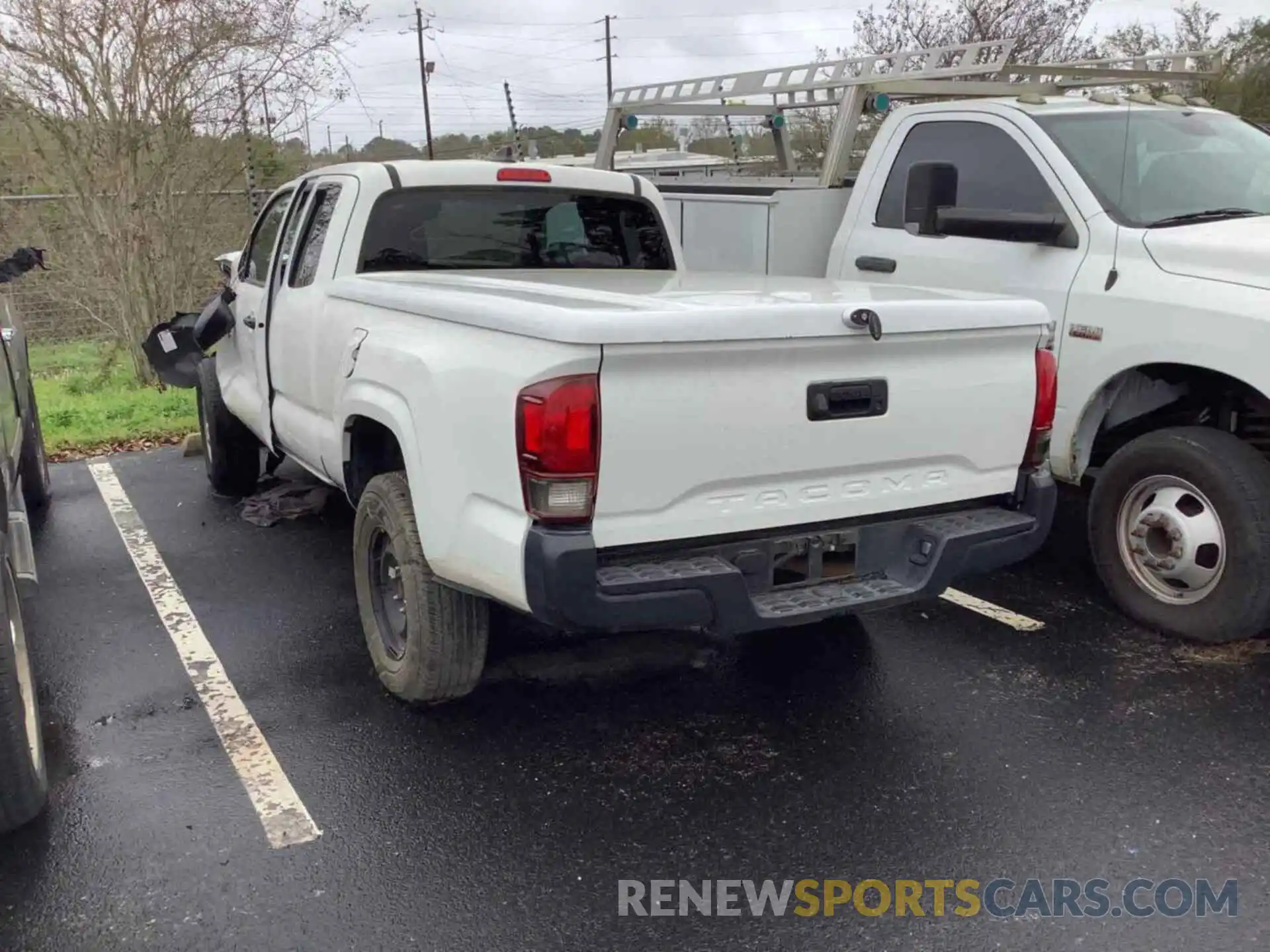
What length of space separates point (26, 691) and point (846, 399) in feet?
8.75

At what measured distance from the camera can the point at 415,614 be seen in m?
3.81

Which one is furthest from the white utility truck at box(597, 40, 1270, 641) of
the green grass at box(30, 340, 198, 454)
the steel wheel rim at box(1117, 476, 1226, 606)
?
the green grass at box(30, 340, 198, 454)

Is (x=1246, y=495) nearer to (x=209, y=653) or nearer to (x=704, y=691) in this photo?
(x=704, y=691)

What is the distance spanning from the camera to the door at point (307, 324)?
478cm

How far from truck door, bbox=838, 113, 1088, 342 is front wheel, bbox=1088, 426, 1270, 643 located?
77cm

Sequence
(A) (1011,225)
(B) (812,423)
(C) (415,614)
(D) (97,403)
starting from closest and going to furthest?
(B) (812,423) → (C) (415,614) → (A) (1011,225) → (D) (97,403)

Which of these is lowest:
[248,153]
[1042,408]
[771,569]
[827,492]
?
[771,569]

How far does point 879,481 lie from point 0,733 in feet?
8.74

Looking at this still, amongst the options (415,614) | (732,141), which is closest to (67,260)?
(732,141)

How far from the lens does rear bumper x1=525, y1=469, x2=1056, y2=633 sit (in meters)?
3.14

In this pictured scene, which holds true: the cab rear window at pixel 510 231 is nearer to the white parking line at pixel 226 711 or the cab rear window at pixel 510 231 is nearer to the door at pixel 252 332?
the door at pixel 252 332

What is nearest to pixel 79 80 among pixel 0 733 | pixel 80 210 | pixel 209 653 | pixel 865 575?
pixel 80 210

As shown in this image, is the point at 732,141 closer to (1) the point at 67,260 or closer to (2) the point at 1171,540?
(1) the point at 67,260

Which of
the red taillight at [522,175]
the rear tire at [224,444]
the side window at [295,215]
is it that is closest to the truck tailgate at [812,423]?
the red taillight at [522,175]
